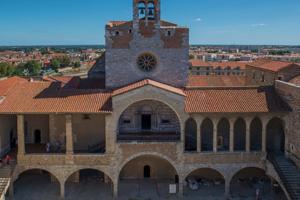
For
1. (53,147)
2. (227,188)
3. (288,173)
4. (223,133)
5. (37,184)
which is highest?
(223,133)

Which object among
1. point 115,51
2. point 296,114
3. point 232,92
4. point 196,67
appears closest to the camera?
point 296,114

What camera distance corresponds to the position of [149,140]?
3238 cm

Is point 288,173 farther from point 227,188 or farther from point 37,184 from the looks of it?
point 37,184

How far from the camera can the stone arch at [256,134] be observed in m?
35.5

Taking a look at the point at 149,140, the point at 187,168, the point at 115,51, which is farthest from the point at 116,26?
the point at 187,168

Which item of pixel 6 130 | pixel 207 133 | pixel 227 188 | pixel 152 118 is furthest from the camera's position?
pixel 207 133

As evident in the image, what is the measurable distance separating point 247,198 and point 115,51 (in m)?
17.3

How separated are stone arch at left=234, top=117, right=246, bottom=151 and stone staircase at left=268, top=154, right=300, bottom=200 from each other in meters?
3.74

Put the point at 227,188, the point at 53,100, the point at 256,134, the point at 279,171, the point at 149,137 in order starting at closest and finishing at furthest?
the point at 279,171 < the point at 227,188 < the point at 53,100 < the point at 149,137 < the point at 256,134

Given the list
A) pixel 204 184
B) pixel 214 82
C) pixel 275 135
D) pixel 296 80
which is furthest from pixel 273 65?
pixel 204 184

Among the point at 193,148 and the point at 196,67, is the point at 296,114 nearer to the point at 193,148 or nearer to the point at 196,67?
the point at 193,148

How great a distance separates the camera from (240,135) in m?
35.8

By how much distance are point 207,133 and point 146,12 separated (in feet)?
40.7

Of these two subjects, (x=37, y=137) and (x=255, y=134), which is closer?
(x=255, y=134)
